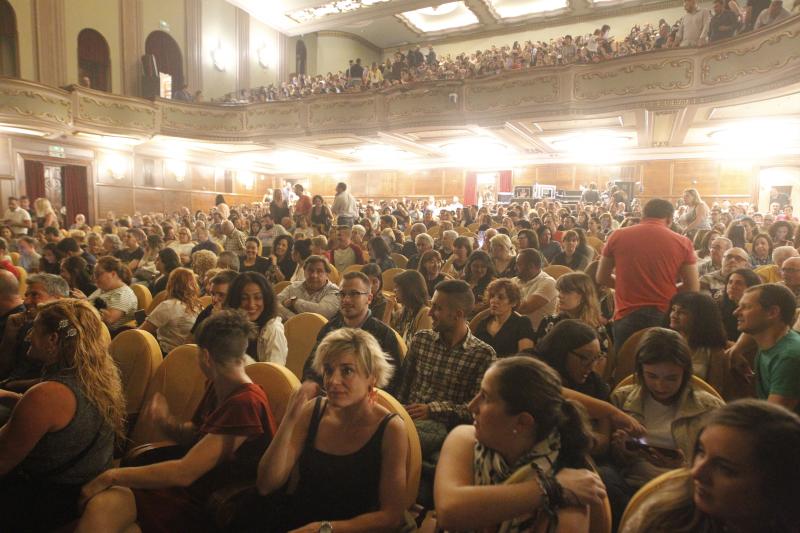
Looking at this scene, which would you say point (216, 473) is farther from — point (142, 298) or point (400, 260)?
point (400, 260)

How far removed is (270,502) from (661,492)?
116 cm

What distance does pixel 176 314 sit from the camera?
10.5 ft

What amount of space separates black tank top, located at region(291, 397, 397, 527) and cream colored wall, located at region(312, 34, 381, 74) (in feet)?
62.9

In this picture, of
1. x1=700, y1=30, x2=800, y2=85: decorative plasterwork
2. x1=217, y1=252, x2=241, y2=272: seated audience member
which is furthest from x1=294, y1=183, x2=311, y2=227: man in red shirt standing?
x1=700, y1=30, x2=800, y2=85: decorative plasterwork

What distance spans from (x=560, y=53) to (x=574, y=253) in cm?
845

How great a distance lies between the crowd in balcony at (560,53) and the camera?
8836mm

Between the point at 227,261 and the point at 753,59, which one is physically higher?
the point at 753,59

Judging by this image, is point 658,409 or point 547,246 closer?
point 658,409

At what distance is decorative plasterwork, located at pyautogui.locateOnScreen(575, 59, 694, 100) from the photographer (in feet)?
30.4

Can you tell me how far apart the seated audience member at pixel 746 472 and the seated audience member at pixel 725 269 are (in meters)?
3.10

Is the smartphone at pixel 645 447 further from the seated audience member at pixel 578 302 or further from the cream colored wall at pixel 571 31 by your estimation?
the cream colored wall at pixel 571 31

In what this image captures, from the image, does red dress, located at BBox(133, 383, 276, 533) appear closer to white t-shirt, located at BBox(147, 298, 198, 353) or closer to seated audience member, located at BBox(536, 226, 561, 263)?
white t-shirt, located at BBox(147, 298, 198, 353)

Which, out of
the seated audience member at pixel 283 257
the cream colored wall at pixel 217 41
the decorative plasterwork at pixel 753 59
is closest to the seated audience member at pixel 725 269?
the seated audience member at pixel 283 257

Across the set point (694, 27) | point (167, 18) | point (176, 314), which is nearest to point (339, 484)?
point (176, 314)
